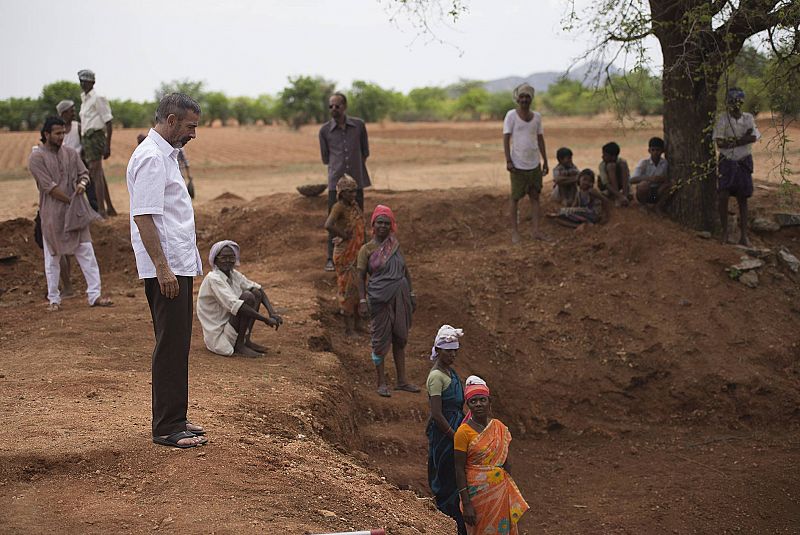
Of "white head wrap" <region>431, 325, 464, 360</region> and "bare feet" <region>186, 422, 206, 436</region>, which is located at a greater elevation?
"white head wrap" <region>431, 325, 464, 360</region>

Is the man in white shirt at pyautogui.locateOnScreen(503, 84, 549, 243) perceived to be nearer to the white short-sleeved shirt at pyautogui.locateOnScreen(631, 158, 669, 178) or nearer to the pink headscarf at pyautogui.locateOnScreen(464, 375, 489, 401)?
the white short-sleeved shirt at pyautogui.locateOnScreen(631, 158, 669, 178)

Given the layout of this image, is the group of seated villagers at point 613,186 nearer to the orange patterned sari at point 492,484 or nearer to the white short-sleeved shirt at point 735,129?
the white short-sleeved shirt at point 735,129

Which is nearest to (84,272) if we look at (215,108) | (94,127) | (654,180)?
(94,127)

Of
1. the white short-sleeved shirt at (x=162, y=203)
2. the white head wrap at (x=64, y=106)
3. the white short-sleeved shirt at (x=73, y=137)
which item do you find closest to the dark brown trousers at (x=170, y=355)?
the white short-sleeved shirt at (x=162, y=203)

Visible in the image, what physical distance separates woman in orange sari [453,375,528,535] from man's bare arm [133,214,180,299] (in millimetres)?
1910

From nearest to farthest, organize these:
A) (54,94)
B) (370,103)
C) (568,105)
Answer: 1. (54,94)
2. (568,105)
3. (370,103)

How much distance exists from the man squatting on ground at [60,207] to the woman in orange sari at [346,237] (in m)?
2.30

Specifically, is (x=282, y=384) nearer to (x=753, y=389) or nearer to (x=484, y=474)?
(x=484, y=474)

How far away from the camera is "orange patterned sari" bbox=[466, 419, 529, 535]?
540 centimetres

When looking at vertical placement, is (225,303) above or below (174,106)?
below

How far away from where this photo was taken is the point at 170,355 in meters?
4.75

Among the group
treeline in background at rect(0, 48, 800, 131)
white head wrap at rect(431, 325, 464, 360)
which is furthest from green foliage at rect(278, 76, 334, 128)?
white head wrap at rect(431, 325, 464, 360)

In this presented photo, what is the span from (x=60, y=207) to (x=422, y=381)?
150 inches

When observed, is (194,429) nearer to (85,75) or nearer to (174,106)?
(174,106)
